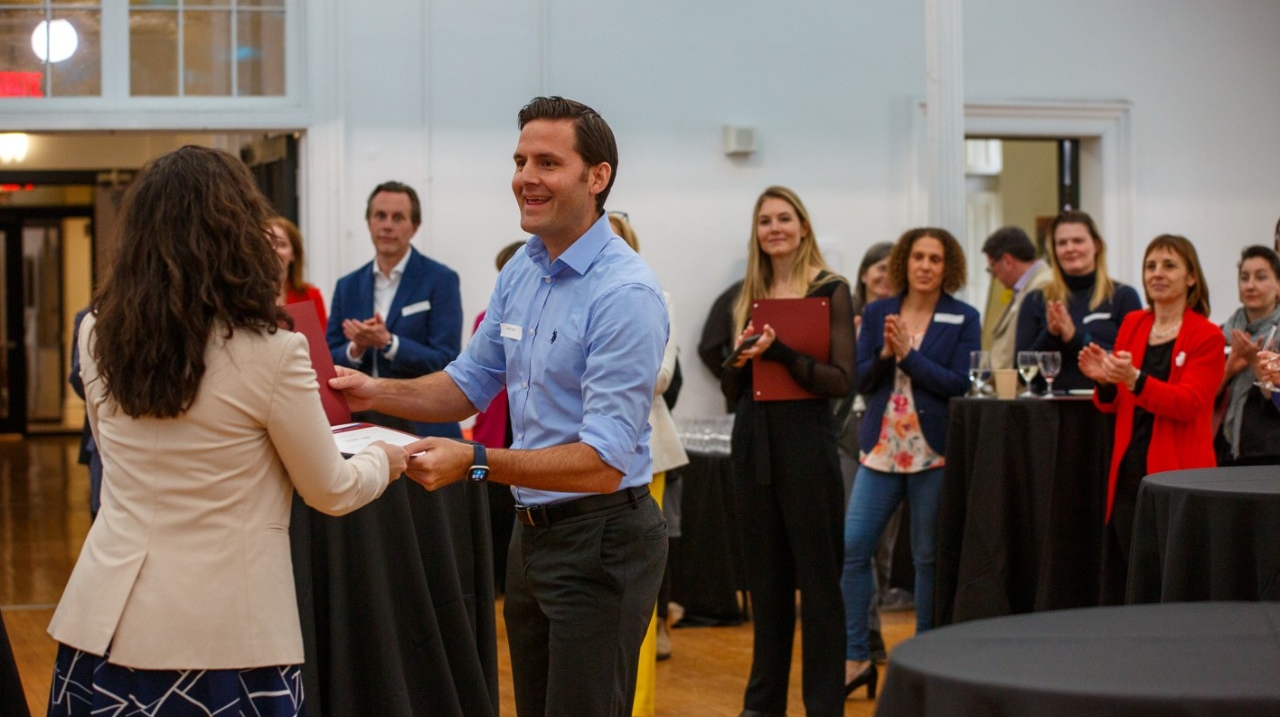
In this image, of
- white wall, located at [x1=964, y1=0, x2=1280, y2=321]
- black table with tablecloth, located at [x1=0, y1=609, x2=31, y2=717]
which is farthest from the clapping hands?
white wall, located at [x1=964, y1=0, x2=1280, y2=321]

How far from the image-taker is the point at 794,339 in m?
4.22

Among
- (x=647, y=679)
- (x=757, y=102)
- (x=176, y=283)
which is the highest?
(x=757, y=102)

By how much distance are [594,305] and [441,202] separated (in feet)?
16.3

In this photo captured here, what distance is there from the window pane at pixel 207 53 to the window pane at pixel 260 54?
60 mm

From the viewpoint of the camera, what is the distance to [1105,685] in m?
1.51

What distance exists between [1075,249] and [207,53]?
4261 mm

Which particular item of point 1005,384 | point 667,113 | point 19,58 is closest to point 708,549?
point 1005,384

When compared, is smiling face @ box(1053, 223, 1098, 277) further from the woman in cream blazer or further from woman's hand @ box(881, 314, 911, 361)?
the woman in cream blazer

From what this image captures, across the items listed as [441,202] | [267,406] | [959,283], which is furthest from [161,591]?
[441,202]

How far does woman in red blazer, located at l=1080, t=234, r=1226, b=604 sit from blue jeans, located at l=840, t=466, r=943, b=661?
1.86ft

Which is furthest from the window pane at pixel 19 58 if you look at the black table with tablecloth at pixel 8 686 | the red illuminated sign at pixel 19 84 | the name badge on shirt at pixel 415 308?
the black table with tablecloth at pixel 8 686

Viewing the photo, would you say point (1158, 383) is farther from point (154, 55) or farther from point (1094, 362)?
point (154, 55)

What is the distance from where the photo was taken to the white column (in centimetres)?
580

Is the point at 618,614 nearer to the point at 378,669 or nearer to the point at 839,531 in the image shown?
the point at 378,669
